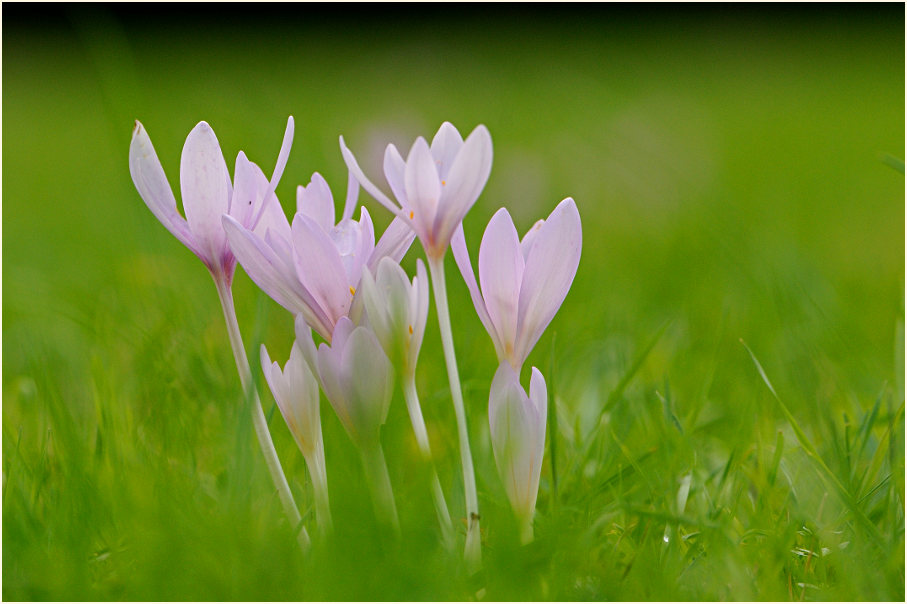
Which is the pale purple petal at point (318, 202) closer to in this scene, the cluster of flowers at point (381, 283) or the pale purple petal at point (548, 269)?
the cluster of flowers at point (381, 283)

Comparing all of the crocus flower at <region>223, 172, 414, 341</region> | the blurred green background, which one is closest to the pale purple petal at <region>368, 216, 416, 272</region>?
the crocus flower at <region>223, 172, 414, 341</region>

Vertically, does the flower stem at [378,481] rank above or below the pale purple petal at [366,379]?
below

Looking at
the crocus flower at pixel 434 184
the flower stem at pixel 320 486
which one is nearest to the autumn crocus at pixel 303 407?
the flower stem at pixel 320 486

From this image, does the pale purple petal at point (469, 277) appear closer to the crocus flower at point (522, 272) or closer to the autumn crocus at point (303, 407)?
the crocus flower at point (522, 272)

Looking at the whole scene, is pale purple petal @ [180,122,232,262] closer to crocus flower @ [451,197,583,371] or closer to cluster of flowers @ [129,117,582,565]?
cluster of flowers @ [129,117,582,565]

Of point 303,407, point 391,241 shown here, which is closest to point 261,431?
point 303,407

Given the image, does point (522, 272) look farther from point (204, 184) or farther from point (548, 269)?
point (204, 184)

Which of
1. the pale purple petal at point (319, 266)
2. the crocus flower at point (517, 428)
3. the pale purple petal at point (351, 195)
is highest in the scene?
the pale purple petal at point (351, 195)
